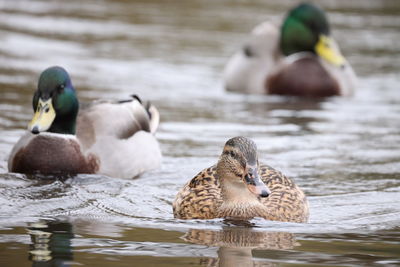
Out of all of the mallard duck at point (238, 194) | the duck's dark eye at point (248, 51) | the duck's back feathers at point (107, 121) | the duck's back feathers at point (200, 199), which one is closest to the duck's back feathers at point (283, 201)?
the mallard duck at point (238, 194)

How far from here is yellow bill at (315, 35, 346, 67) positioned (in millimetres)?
15195

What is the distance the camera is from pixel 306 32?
51.9ft

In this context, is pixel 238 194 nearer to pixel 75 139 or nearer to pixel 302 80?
pixel 75 139

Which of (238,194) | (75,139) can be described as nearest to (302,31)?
(75,139)

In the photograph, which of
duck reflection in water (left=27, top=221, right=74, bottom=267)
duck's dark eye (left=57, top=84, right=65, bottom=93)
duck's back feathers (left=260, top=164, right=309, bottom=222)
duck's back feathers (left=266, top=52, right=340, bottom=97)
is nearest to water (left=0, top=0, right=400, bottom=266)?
duck reflection in water (left=27, top=221, right=74, bottom=267)

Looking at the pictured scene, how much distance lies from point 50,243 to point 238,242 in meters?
1.19

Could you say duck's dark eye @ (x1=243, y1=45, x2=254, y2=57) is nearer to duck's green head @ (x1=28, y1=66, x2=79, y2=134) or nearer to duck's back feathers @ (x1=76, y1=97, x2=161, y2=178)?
duck's back feathers @ (x1=76, y1=97, x2=161, y2=178)

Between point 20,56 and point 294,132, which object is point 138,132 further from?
point 20,56

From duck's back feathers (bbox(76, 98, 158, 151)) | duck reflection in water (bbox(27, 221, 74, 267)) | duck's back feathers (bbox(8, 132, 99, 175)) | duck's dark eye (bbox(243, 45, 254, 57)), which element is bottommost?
duck reflection in water (bbox(27, 221, 74, 267))

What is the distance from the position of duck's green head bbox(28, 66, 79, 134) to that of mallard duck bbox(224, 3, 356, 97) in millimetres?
6159

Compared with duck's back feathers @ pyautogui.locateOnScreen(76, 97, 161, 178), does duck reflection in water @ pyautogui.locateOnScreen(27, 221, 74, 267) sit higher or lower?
lower

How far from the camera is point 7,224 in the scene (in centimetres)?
736

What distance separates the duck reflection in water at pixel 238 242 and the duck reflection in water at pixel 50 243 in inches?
30.4

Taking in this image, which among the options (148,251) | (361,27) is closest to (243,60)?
(361,27)
